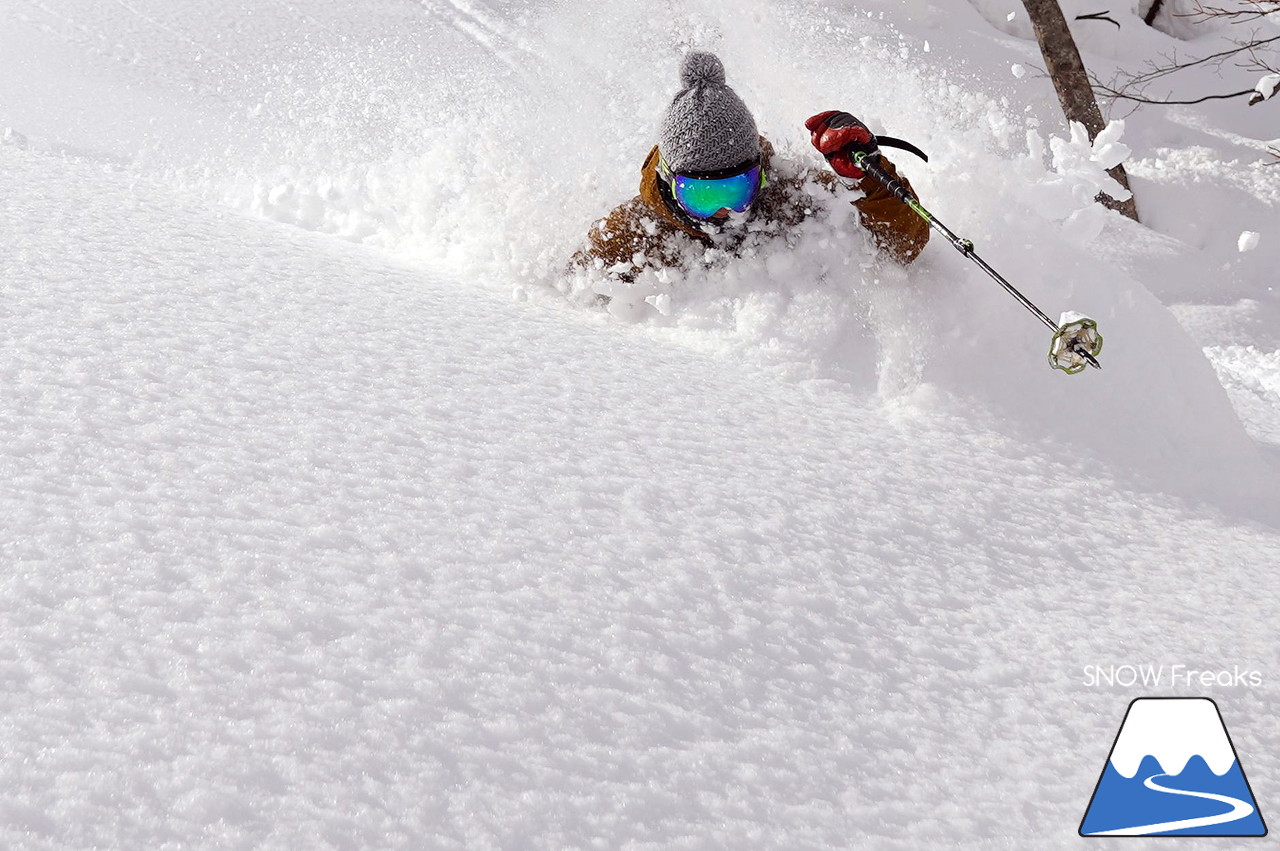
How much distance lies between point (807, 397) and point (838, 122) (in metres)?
0.95

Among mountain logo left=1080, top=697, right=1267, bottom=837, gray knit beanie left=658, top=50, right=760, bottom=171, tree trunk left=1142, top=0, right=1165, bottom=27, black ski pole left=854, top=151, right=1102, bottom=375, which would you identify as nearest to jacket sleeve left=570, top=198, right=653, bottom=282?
gray knit beanie left=658, top=50, right=760, bottom=171

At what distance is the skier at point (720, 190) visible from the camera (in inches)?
103

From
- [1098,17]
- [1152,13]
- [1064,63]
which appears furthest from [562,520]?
[1152,13]

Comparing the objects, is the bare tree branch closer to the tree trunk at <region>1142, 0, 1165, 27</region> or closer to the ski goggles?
the tree trunk at <region>1142, 0, 1165, 27</region>

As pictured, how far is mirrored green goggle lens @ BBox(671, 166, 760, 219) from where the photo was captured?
2654 millimetres

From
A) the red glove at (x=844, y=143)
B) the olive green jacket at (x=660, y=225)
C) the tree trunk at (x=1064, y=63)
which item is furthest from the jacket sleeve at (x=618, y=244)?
the tree trunk at (x=1064, y=63)

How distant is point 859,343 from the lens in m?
2.58

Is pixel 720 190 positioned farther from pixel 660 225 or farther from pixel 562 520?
pixel 562 520

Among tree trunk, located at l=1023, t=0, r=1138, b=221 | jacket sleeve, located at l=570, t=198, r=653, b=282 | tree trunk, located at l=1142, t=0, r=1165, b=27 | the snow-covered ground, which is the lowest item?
the snow-covered ground

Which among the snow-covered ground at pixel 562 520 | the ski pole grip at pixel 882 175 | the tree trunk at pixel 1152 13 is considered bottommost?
the snow-covered ground at pixel 562 520

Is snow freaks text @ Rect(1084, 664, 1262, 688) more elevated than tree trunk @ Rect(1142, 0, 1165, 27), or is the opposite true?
tree trunk @ Rect(1142, 0, 1165, 27)

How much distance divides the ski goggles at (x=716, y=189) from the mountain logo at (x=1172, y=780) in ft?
5.88

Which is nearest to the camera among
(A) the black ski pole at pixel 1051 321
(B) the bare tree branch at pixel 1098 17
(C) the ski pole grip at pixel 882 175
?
(A) the black ski pole at pixel 1051 321

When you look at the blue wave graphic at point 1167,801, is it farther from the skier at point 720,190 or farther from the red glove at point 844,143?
the red glove at point 844,143
